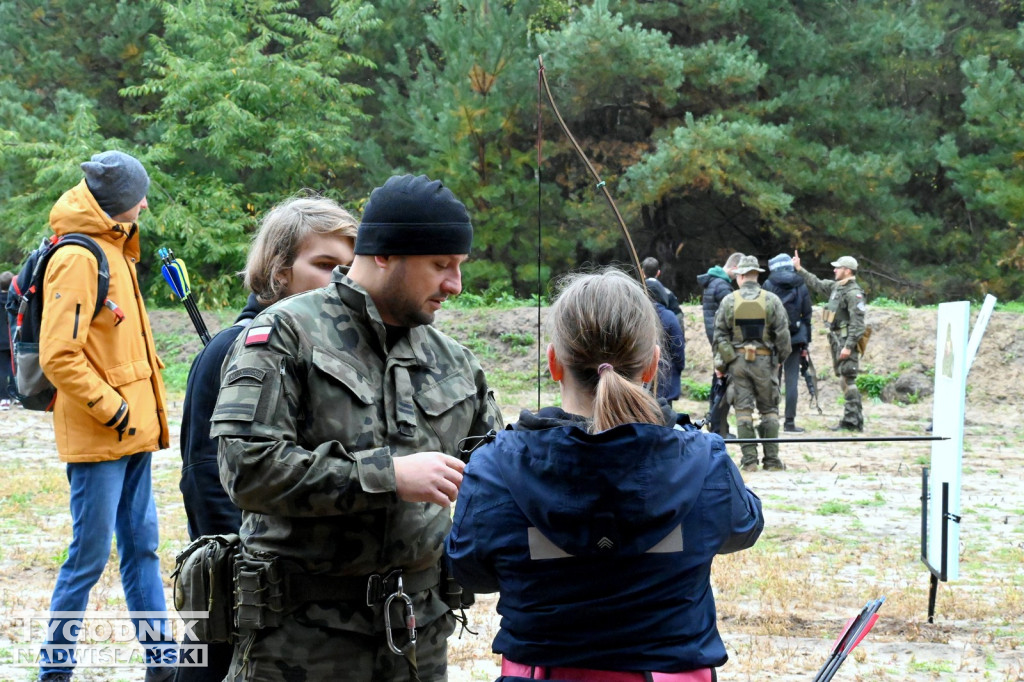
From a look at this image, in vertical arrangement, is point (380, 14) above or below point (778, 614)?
above

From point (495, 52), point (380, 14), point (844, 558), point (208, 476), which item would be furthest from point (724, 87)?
point (208, 476)

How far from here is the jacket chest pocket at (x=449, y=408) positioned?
244 cm

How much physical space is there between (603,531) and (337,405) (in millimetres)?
699

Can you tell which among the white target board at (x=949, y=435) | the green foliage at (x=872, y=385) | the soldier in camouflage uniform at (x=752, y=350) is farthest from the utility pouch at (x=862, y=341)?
the white target board at (x=949, y=435)

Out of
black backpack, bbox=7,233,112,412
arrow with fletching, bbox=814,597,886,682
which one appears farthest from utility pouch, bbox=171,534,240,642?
black backpack, bbox=7,233,112,412

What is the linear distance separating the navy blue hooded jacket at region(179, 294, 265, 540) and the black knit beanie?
0.56 meters

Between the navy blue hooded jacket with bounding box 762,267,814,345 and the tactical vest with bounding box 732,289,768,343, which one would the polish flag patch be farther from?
the navy blue hooded jacket with bounding box 762,267,814,345

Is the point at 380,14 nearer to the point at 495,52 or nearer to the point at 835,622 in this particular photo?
the point at 495,52

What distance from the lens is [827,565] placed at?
6.59 m

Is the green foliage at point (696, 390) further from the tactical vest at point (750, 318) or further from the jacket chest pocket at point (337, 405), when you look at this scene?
the jacket chest pocket at point (337, 405)

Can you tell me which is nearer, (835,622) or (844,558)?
(835,622)

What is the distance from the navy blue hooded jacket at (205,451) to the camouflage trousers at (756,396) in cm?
772

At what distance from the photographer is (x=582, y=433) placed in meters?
1.87

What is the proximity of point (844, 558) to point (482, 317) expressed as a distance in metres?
14.1
